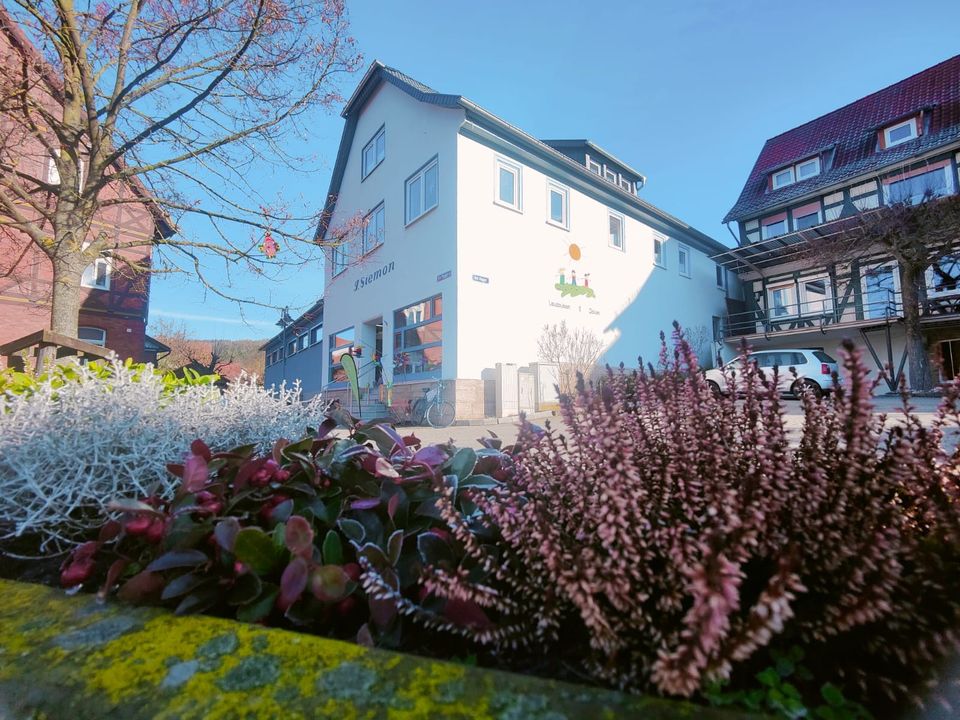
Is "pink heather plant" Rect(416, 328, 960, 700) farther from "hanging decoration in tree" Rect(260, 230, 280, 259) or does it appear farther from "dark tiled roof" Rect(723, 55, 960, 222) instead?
"dark tiled roof" Rect(723, 55, 960, 222)

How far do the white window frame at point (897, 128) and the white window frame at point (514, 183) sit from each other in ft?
46.9

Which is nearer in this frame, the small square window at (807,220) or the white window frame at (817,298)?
the white window frame at (817,298)

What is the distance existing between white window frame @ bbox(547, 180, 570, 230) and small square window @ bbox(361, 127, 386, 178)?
5.15 metres

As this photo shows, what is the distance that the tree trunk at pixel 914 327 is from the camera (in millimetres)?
12227

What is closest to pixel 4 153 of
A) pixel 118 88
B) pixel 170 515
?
pixel 118 88

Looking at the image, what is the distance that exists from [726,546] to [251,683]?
592 mm

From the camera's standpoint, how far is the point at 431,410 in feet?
29.9

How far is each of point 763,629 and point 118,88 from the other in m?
6.37

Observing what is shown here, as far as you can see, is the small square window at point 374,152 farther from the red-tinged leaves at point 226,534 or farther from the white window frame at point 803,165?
the white window frame at point 803,165

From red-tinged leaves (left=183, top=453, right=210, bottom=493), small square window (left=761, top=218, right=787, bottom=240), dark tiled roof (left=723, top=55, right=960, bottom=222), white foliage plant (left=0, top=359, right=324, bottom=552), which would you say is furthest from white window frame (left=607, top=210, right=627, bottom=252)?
red-tinged leaves (left=183, top=453, right=210, bottom=493)

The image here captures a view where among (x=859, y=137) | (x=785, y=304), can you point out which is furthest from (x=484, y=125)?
(x=859, y=137)

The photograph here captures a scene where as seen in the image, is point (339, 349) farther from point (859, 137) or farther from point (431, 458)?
point (859, 137)

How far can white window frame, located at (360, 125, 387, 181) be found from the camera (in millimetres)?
13539

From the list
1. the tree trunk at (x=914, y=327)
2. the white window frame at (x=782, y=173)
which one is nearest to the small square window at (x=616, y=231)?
the tree trunk at (x=914, y=327)
